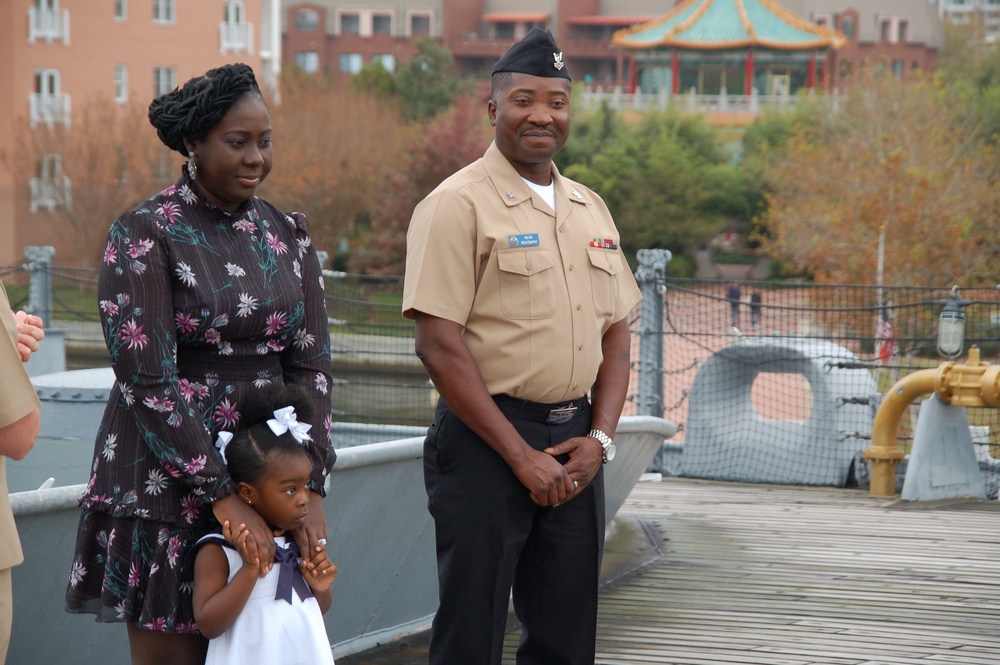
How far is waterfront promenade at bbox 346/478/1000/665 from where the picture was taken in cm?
418

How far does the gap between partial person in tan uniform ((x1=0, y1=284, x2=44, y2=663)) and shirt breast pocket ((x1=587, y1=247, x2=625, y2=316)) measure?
52.8 inches

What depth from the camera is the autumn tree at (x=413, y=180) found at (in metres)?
30.1

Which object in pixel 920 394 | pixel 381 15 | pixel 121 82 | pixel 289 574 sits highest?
pixel 381 15

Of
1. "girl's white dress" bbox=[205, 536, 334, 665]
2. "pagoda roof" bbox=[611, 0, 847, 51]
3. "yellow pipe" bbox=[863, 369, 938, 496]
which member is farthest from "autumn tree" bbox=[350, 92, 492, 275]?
"girl's white dress" bbox=[205, 536, 334, 665]

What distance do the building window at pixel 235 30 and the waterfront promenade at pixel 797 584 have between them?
35488mm

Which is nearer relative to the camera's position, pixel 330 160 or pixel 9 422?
pixel 9 422

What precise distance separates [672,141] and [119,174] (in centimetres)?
1526

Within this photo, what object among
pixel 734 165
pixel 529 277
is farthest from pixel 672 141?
pixel 529 277

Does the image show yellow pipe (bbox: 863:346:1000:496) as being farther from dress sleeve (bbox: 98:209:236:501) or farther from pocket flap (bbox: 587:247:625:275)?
dress sleeve (bbox: 98:209:236:501)

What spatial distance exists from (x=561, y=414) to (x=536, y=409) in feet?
0.25

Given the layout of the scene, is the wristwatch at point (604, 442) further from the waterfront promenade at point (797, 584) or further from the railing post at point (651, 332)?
the railing post at point (651, 332)

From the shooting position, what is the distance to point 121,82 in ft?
123

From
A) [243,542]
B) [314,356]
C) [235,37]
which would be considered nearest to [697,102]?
[235,37]

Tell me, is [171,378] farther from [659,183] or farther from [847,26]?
[847,26]
